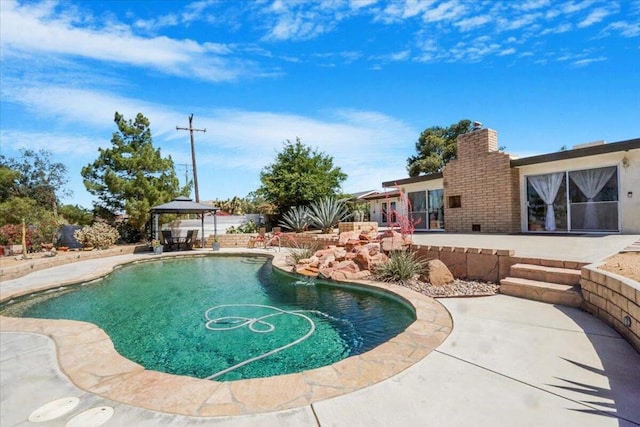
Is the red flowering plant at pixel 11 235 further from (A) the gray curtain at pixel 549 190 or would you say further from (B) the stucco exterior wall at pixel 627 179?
(B) the stucco exterior wall at pixel 627 179

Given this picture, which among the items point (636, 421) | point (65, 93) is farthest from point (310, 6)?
point (636, 421)

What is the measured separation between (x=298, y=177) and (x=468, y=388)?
16226 millimetres

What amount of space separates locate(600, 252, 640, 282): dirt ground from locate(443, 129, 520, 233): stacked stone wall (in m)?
6.16

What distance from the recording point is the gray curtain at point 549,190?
10680 millimetres

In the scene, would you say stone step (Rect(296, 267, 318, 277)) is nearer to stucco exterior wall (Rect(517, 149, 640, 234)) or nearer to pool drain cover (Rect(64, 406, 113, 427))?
pool drain cover (Rect(64, 406, 113, 427))

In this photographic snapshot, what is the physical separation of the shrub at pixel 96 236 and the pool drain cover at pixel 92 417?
14965 mm

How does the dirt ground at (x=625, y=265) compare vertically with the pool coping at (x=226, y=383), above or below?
above

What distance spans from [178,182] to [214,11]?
1194 centimetres

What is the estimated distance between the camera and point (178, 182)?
60.6 ft

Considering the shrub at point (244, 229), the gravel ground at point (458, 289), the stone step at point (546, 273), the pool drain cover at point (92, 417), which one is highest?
the shrub at point (244, 229)

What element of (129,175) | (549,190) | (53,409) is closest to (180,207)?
(129,175)

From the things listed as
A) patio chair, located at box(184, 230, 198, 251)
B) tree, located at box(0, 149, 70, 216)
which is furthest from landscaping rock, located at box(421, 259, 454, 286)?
tree, located at box(0, 149, 70, 216)

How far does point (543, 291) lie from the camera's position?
4.72m

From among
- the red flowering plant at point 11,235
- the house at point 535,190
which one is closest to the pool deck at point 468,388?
the house at point 535,190
